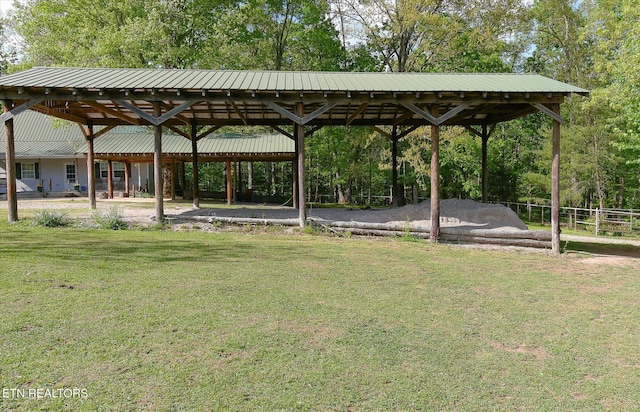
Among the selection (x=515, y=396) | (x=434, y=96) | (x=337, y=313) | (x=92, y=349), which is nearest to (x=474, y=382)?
(x=515, y=396)

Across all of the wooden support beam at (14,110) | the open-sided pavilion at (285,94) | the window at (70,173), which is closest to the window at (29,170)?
the window at (70,173)

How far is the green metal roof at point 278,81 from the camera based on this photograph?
464 inches

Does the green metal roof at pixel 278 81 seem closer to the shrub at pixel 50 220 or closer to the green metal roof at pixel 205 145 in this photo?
the shrub at pixel 50 220

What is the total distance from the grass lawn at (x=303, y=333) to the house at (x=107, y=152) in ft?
50.6

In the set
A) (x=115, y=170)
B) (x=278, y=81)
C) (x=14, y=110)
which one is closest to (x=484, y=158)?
(x=278, y=81)

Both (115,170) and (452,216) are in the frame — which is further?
(115,170)

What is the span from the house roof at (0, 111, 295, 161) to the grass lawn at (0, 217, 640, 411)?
15.1 m

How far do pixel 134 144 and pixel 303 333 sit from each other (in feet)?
75.4

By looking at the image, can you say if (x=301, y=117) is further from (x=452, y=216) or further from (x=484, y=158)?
(x=484, y=158)

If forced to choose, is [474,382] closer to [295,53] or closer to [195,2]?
[195,2]

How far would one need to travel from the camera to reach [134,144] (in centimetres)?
2506

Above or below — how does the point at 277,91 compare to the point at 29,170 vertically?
above

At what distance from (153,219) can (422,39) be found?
1882 cm

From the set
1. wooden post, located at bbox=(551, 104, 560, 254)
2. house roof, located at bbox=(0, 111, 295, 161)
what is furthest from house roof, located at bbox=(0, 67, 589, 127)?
house roof, located at bbox=(0, 111, 295, 161)
